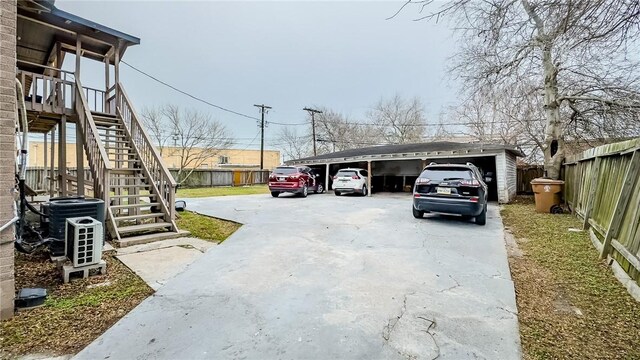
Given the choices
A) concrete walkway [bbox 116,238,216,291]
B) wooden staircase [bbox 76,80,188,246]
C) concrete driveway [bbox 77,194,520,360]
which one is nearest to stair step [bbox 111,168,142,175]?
wooden staircase [bbox 76,80,188,246]

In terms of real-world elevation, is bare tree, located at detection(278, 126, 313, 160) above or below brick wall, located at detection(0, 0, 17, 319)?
above

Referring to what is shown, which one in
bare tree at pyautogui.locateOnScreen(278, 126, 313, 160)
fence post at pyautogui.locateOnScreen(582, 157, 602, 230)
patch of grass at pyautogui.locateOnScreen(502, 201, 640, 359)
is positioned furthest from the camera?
bare tree at pyautogui.locateOnScreen(278, 126, 313, 160)

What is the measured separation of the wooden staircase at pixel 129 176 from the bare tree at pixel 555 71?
19.4 ft

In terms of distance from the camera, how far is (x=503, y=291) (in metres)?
3.29

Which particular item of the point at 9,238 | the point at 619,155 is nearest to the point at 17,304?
the point at 9,238

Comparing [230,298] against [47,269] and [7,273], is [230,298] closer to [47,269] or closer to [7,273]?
[7,273]

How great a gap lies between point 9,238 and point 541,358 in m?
4.43

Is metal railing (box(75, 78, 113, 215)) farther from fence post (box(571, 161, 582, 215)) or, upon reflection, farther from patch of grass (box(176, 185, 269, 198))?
fence post (box(571, 161, 582, 215))

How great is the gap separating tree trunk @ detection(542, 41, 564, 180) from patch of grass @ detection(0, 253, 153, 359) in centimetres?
1348

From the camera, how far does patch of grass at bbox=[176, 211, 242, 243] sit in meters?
6.01

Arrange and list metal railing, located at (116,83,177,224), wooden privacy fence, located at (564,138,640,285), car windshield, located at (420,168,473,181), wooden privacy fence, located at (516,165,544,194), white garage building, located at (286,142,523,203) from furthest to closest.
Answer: wooden privacy fence, located at (516,165,544,194) < white garage building, located at (286,142,523,203) < car windshield, located at (420,168,473,181) < metal railing, located at (116,83,177,224) < wooden privacy fence, located at (564,138,640,285)

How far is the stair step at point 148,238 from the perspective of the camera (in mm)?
5082

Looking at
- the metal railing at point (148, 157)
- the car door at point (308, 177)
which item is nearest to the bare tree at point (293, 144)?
the car door at point (308, 177)

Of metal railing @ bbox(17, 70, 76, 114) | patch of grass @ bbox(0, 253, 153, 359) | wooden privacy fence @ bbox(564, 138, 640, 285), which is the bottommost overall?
patch of grass @ bbox(0, 253, 153, 359)
